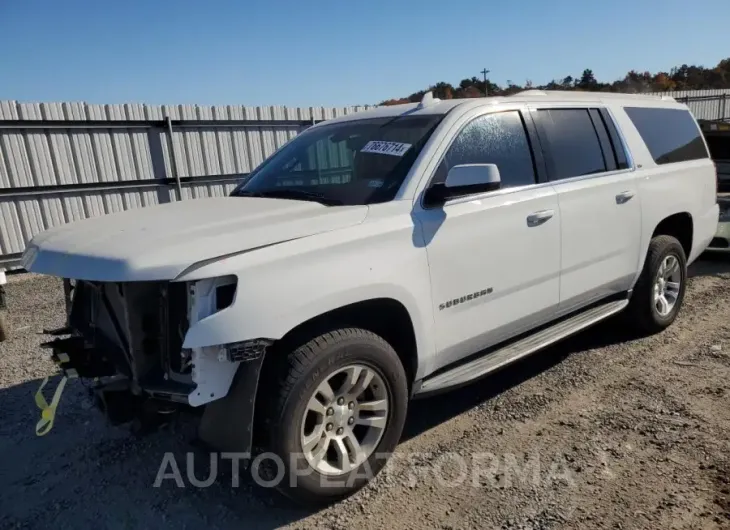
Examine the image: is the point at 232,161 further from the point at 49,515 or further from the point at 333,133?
the point at 49,515

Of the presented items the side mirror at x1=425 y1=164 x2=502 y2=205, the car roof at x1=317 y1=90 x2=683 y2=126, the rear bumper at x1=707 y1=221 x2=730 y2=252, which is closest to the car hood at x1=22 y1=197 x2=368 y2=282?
the side mirror at x1=425 y1=164 x2=502 y2=205

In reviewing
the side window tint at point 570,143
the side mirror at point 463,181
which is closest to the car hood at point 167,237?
the side mirror at point 463,181

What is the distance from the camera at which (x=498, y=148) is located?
3.51 meters

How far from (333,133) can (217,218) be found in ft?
4.44

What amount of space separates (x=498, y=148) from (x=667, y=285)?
8.41 feet

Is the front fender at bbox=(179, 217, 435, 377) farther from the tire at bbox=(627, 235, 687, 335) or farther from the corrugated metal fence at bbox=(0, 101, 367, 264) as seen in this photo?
the corrugated metal fence at bbox=(0, 101, 367, 264)

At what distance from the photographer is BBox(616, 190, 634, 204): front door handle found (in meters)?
4.16

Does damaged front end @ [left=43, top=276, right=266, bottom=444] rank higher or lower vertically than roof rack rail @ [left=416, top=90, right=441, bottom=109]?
lower

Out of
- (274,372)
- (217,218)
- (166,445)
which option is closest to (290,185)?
(217,218)

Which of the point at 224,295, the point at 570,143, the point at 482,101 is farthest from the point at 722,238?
the point at 224,295

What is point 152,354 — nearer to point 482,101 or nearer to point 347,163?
point 347,163

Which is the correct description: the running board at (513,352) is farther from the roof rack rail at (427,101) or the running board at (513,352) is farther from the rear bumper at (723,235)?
the rear bumper at (723,235)

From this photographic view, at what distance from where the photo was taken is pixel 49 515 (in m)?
2.82

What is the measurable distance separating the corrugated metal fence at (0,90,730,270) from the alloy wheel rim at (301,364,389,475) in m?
8.43
